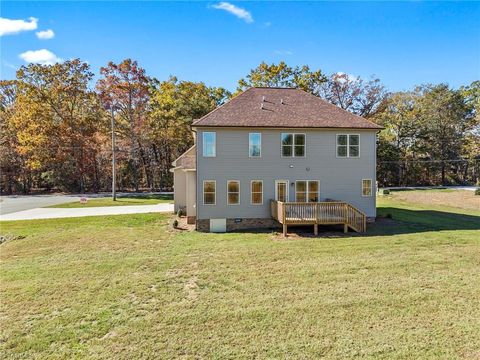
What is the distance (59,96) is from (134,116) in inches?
333

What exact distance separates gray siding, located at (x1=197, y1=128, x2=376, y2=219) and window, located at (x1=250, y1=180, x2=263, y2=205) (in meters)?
0.17

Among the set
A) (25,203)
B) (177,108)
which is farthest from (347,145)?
(25,203)

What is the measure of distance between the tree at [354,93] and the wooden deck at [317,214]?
27603 millimetres

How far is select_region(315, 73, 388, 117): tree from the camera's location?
129 ft

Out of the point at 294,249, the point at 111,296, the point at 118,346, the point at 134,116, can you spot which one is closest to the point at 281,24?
the point at 294,249

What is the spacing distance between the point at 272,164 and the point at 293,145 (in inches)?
58.9

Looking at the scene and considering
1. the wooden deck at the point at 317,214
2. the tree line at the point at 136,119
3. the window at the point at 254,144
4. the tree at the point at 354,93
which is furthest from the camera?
the tree at the point at 354,93

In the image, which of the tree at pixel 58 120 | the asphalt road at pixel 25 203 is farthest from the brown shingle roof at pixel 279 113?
the tree at pixel 58 120

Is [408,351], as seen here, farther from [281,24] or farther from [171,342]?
[281,24]

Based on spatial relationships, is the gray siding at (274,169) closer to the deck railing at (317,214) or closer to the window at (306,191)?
the window at (306,191)

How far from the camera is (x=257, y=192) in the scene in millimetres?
15547

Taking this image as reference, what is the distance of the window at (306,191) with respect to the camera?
15.8 metres

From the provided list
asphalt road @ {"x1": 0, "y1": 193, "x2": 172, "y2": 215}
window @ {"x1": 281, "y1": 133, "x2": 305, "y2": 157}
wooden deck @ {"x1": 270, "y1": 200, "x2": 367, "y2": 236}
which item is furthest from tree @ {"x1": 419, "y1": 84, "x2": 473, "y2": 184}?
asphalt road @ {"x1": 0, "y1": 193, "x2": 172, "y2": 215}

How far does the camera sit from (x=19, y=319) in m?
6.30
